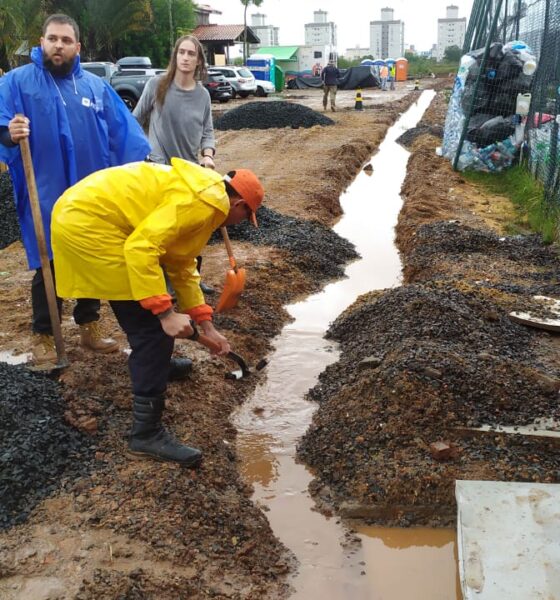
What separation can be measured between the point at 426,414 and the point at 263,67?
35.9 metres

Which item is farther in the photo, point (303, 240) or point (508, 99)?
point (508, 99)

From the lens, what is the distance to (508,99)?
10945 millimetres

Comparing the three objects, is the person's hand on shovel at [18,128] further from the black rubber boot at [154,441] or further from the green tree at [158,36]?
the green tree at [158,36]

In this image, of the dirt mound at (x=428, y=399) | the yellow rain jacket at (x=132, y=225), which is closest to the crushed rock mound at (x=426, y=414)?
the dirt mound at (x=428, y=399)

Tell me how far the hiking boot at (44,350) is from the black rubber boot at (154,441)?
962mm

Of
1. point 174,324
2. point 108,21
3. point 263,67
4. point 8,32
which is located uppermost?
point 108,21

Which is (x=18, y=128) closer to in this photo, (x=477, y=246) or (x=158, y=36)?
(x=477, y=246)

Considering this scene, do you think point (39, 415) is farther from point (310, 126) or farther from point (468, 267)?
point (310, 126)

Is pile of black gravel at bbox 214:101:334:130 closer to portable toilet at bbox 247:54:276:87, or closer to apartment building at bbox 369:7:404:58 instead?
portable toilet at bbox 247:54:276:87

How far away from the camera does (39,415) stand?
3359 mm

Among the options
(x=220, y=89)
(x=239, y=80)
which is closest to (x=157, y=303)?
(x=220, y=89)

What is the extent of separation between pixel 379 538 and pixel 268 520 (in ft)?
1.81

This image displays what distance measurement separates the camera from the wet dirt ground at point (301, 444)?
276 cm

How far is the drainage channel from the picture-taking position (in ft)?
9.82
